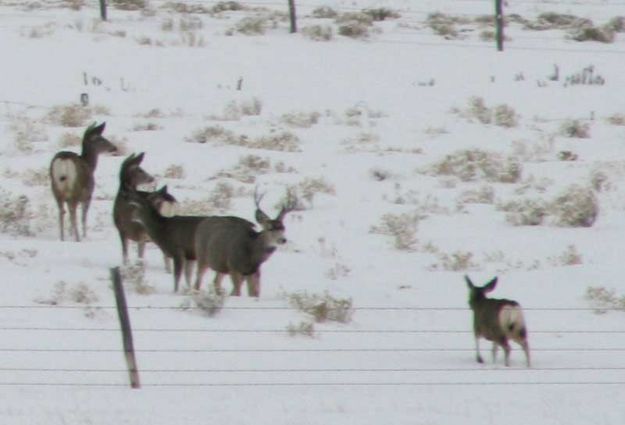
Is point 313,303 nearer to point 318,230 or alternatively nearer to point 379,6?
point 318,230

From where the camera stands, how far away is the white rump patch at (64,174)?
17797mm

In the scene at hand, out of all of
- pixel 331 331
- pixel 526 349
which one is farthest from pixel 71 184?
pixel 526 349

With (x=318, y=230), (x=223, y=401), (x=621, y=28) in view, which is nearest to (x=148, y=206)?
(x=318, y=230)

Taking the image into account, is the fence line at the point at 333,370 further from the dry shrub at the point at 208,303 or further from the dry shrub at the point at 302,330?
the dry shrub at the point at 208,303

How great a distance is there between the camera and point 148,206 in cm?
1630

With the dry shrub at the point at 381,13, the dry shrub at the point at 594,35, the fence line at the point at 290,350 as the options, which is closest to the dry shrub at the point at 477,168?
the fence line at the point at 290,350

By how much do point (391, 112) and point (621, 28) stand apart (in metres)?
12.8

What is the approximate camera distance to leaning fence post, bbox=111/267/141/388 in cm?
1105

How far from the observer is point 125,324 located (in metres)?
11.1

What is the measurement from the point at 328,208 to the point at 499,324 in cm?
753

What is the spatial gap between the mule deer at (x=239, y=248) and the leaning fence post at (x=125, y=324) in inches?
141

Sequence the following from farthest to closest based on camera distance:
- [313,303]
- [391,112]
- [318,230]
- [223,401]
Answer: [391,112]
[318,230]
[313,303]
[223,401]

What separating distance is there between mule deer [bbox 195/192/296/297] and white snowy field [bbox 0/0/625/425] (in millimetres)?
237

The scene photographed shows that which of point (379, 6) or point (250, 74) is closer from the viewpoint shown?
point (250, 74)
